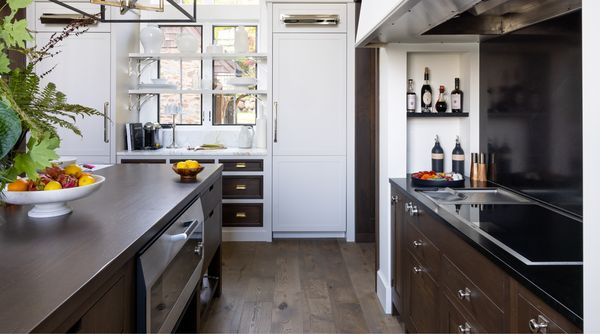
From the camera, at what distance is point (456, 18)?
2191mm

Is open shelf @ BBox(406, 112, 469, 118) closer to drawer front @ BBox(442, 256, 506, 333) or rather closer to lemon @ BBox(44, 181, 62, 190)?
drawer front @ BBox(442, 256, 506, 333)

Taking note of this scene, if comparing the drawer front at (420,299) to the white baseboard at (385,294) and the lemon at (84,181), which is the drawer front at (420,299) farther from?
the lemon at (84,181)

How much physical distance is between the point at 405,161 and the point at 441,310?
1.10 meters

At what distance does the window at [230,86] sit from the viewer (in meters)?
4.93

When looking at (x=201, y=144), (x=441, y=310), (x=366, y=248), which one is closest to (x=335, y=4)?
(x=201, y=144)

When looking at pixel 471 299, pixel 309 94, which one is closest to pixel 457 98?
pixel 471 299

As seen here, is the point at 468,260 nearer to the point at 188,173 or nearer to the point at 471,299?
the point at 471,299

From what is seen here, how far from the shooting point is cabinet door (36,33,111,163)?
14.1ft

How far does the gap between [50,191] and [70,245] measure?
0.35 metres

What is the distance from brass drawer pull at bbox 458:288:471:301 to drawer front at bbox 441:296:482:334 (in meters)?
0.06

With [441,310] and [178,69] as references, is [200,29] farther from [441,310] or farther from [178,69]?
[441,310]

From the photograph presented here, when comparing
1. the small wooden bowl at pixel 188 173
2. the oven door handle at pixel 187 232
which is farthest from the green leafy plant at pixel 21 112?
the small wooden bowl at pixel 188 173

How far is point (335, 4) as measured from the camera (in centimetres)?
438
